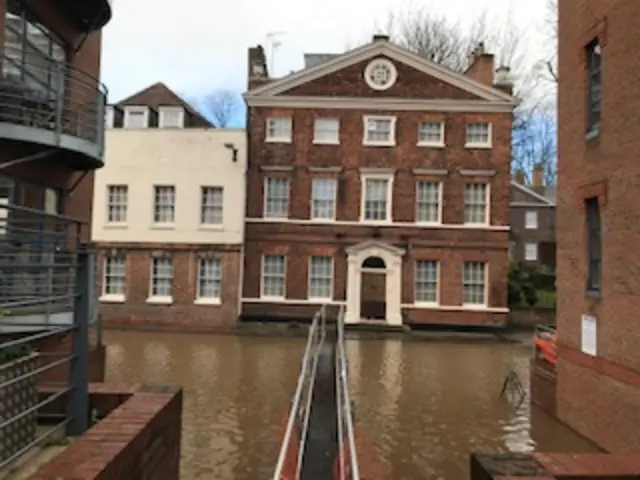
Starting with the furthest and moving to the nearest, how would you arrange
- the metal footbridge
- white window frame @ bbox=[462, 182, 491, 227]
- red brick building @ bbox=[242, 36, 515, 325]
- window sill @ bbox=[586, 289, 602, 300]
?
1. white window frame @ bbox=[462, 182, 491, 227]
2. red brick building @ bbox=[242, 36, 515, 325]
3. window sill @ bbox=[586, 289, 602, 300]
4. the metal footbridge

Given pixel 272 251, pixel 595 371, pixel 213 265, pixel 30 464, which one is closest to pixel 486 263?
pixel 272 251

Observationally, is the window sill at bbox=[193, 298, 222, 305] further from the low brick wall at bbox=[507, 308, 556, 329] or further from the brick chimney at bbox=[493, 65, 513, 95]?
the brick chimney at bbox=[493, 65, 513, 95]

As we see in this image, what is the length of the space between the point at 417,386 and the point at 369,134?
47.2 ft

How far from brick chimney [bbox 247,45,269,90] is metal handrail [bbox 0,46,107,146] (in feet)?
52.5

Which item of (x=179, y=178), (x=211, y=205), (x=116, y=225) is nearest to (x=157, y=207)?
(x=179, y=178)

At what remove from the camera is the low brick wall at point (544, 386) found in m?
12.5

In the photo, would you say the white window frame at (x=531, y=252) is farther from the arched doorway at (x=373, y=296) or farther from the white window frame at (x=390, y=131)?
the white window frame at (x=390, y=131)

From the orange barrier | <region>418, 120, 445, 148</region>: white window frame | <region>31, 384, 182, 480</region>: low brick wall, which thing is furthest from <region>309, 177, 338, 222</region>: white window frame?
<region>31, 384, 182, 480</region>: low brick wall

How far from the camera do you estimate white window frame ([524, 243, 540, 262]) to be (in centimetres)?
4988

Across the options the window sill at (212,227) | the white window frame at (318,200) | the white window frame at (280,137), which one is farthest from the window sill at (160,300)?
the white window frame at (280,137)

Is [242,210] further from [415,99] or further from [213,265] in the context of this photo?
[415,99]

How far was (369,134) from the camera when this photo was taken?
2744cm

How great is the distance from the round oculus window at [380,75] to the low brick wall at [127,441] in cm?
2276

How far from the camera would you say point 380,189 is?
27.4 metres
